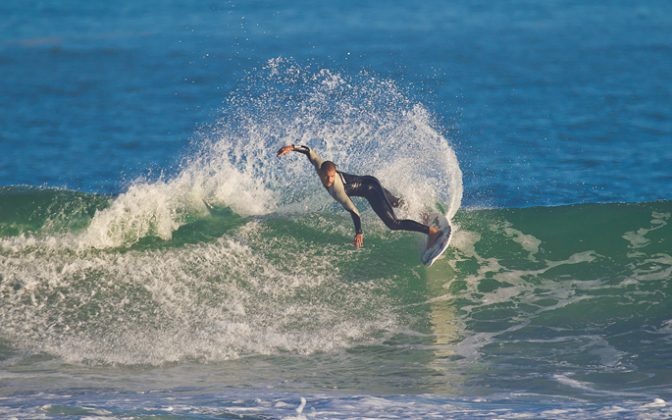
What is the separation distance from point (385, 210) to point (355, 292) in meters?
0.95

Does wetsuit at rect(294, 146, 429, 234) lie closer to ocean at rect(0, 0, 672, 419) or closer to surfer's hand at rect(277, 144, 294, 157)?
ocean at rect(0, 0, 672, 419)

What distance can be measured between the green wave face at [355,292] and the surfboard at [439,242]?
40 cm

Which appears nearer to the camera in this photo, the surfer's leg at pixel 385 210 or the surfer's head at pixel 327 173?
the surfer's head at pixel 327 173

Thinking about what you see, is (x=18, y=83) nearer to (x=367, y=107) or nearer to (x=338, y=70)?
(x=338, y=70)

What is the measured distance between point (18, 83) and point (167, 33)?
23.6ft

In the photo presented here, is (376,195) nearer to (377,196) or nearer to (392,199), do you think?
(377,196)

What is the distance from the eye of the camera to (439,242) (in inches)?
467

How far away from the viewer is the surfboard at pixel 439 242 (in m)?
11.8

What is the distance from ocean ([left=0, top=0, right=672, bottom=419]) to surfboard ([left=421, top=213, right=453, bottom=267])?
0.40m

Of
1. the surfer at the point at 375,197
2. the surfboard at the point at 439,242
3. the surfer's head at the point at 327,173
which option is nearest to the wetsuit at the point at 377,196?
the surfer at the point at 375,197

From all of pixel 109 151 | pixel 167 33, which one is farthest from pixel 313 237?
pixel 167 33

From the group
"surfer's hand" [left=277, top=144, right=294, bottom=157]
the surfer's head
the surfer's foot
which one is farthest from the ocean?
"surfer's hand" [left=277, top=144, right=294, bottom=157]

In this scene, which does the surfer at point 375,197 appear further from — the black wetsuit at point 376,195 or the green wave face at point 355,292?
the green wave face at point 355,292

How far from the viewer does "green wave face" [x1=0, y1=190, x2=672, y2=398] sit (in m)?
10.3
